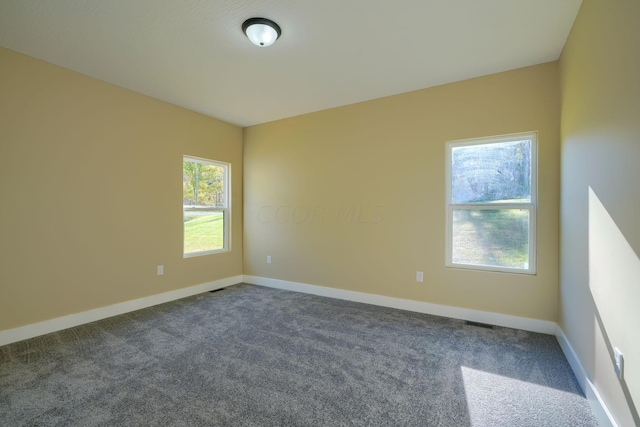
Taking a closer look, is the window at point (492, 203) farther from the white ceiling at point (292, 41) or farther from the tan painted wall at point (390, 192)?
A: the white ceiling at point (292, 41)

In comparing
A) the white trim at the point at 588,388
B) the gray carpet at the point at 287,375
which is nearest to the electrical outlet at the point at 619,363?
the white trim at the point at 588,388

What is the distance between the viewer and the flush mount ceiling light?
217 centimetres

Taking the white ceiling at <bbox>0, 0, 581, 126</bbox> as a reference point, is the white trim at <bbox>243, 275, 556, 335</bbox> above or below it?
below

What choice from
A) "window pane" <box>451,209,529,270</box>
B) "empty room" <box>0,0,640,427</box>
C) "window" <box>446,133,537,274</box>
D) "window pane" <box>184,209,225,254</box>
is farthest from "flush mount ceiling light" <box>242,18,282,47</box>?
"window pane" <box>184,209,225,254</box>

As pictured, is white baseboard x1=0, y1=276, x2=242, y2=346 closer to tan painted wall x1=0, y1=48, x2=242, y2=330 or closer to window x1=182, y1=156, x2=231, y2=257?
tan painted wall x1=0, y1=48, x2=242, y2=330

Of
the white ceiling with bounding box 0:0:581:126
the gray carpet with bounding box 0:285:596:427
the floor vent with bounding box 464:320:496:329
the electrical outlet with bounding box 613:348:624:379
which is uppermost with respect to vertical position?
the white ceiling with bounding box 0:0:581:126

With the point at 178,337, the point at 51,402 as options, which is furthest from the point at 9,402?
the point at 178,337

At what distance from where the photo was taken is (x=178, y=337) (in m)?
2.69

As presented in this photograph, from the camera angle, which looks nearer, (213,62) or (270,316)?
(213,62)

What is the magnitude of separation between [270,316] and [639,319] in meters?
2.92

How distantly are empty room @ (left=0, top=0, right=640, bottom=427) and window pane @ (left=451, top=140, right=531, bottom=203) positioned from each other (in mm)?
22

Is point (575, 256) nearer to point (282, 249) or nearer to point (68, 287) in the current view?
point (282, 249)

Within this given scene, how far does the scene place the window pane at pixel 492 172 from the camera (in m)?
2.93

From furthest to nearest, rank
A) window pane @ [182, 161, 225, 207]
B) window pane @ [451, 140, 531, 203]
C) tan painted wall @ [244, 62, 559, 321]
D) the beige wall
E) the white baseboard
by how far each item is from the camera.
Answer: window pane @ [182, 161, 225, 207] < window pane @ [451, 140, 531, 203] < tan painted wall @ [244, 62, 559, 321] < the white baseboard < the beige wall
